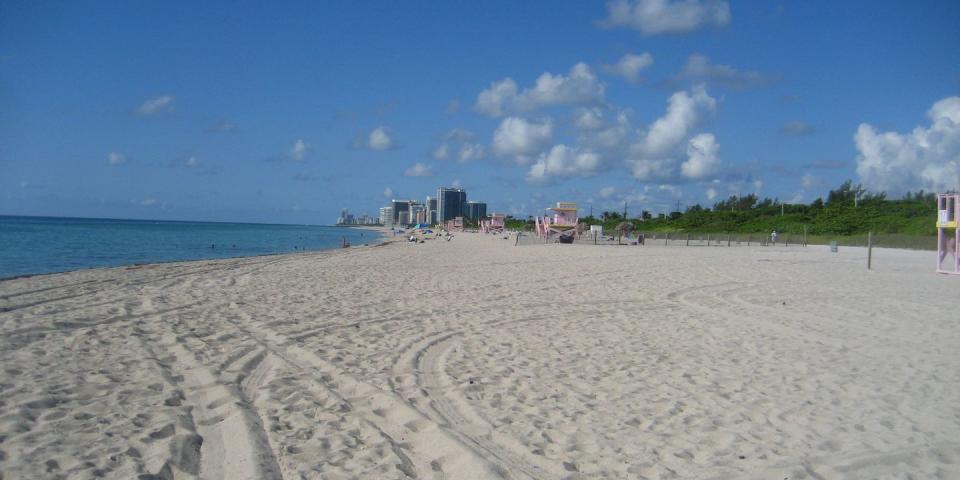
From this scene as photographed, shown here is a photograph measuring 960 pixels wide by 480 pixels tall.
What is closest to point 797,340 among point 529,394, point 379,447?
point 529,394

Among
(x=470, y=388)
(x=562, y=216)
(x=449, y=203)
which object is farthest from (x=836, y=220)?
(x=449, y=203)

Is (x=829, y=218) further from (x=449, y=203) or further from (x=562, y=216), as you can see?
(x=449, y=203)

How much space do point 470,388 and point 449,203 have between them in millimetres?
181571

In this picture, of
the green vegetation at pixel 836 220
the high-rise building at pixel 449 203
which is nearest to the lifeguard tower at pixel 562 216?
the green vegetation at pixel 836 220

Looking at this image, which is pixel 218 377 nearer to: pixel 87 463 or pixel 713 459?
pixel 87 463

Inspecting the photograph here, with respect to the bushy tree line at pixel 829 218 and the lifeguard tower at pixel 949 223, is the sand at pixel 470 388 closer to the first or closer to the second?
the lifeguard tower at pixel 949 223

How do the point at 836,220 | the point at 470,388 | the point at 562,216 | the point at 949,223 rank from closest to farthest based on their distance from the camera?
1. the point at 470,388
2. the point at 949,223
3. the point at 562,216
4. the point at 836,220

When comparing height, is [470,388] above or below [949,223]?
below

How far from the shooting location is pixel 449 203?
185750 mm

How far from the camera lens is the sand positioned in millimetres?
3469

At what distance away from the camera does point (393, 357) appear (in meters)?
5.96

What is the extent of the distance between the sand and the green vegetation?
34.3 m

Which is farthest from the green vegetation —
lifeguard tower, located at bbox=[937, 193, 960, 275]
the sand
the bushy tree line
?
the sand

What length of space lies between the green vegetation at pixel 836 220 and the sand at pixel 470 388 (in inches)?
1351
